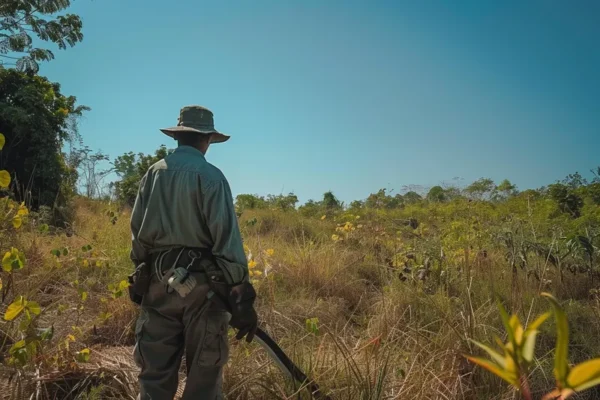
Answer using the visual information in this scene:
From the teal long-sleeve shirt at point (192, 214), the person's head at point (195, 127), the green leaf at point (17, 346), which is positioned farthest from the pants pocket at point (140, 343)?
the person's head at point (195, 127)

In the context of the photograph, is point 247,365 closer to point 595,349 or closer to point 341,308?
point 341,308

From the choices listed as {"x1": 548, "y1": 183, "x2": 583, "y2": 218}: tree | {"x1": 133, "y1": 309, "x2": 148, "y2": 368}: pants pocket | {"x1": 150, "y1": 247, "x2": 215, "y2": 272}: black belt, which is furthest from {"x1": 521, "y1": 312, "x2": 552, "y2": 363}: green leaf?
{"x1": 548, "y1": 183, "x2": 583, "y2": 218}: tree

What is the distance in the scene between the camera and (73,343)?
10.8ft

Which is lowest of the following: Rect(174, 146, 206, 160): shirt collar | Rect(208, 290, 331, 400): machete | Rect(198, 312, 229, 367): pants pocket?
Rect(208, 290, 331, 400): machete

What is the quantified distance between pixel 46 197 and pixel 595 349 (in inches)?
382

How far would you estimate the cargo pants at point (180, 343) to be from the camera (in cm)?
242

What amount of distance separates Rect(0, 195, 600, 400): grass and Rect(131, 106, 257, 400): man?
12.1 inches

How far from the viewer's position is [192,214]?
258cm

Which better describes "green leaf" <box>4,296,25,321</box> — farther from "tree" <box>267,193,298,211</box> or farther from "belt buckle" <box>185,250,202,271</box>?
"tree" <box>267,193,298,211</box>

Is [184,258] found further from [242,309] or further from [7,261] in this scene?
[7,261]

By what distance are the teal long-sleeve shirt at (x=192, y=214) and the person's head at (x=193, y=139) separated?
0.15 metres

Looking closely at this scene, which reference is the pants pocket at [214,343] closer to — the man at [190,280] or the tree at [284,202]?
the man at [190,280]

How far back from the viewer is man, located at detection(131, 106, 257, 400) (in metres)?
2.45

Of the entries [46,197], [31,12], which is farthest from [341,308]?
[31,12]
